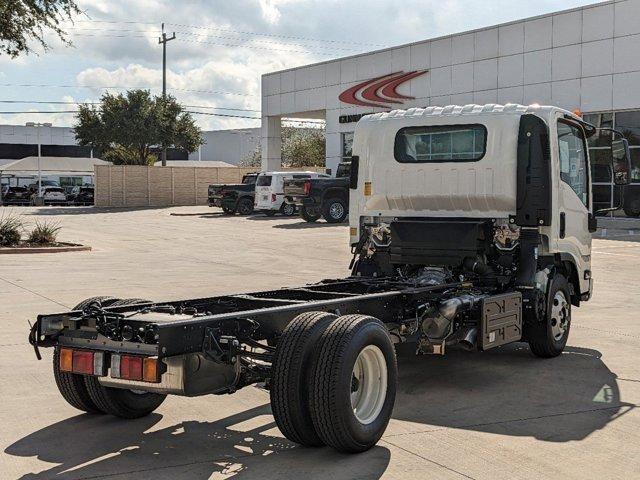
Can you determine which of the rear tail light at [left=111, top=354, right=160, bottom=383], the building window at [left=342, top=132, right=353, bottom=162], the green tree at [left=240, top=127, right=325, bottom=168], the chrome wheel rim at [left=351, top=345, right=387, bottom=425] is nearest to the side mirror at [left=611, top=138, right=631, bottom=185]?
the chrome wheel rim at [left=351, top=345, right=387, bottom=425]

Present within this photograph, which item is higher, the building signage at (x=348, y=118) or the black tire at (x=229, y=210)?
the building signage at (x=348, y=118)

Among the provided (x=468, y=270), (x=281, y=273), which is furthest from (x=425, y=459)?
(x=281, y=273)

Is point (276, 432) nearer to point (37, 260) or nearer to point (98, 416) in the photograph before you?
point (98, 416)

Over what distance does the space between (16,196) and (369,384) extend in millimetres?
Answer: 59104

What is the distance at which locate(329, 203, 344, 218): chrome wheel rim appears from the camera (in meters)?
31.9

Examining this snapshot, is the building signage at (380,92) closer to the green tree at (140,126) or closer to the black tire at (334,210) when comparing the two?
the black tire at (334,210)

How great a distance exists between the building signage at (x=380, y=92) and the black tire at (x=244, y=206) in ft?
27.3

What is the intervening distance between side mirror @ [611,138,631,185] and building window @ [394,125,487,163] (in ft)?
4.86

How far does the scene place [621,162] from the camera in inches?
341

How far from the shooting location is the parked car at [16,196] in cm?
6022

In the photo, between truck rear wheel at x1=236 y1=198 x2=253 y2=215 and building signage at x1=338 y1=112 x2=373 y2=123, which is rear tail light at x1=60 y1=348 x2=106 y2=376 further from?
building signage at x1=338 y1=112 x2=373 y2=123

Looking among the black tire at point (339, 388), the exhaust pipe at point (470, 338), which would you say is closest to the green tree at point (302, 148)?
the exhaust pipe at point (470, 338)

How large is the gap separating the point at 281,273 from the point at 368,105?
2689cm

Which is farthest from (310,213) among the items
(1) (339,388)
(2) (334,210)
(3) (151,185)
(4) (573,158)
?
(1) (339,388)
